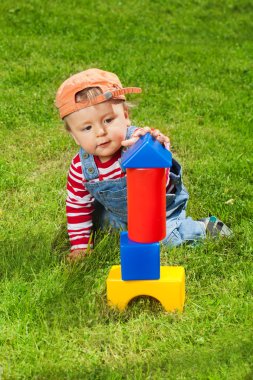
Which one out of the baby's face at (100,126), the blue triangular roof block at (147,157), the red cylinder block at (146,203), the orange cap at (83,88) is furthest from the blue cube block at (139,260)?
the orange cap at (83,88)

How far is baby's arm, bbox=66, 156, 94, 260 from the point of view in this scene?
148 inches

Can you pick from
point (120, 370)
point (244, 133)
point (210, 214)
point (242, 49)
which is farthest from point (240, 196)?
point (242, 49)

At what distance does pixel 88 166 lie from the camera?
3701mm

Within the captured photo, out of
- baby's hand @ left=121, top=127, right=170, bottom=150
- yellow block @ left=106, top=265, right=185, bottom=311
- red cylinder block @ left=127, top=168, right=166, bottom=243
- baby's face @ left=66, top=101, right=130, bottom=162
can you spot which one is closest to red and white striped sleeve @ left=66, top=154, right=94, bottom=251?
baby's face @ left=66, top=101, right=130, bottom=162

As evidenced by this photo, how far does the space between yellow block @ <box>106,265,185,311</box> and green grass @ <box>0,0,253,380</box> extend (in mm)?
54

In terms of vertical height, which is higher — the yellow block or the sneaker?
the yellow block

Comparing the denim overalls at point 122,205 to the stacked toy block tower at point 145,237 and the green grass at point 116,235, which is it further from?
the stacked toy block tower at point 145,237

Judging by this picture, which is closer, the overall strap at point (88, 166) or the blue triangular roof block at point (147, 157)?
the blue triangular roof block at point (147, 157)

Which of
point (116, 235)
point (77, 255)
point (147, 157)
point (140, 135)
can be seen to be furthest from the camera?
point (116, 235)

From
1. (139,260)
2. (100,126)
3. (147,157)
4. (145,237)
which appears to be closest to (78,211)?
(100,126)

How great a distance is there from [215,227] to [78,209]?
0.74 m

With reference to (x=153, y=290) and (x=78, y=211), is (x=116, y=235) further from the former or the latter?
(x=153, y=290)

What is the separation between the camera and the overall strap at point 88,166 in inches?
145

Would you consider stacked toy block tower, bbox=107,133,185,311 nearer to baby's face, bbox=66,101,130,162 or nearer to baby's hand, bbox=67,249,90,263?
baby's hand, bbox=67,249,90,263
